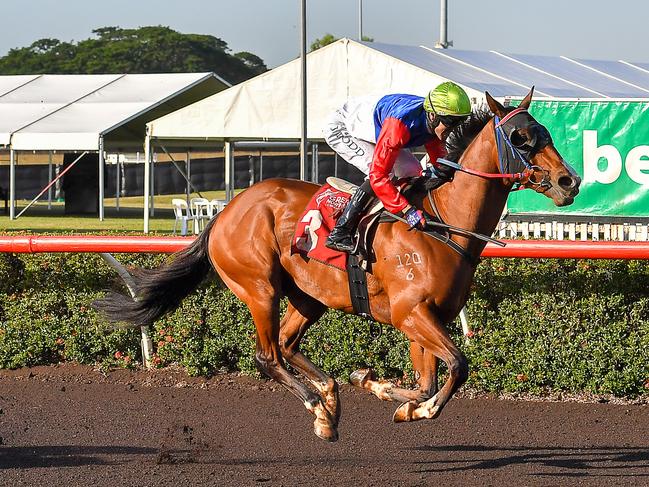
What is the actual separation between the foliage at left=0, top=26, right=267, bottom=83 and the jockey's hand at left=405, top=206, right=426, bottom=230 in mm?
60414

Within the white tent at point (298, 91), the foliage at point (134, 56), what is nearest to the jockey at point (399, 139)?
the white tent at point (298, 91)

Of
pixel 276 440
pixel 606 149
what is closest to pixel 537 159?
pixel 276 440

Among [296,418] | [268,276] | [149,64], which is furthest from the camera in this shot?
[149,64]

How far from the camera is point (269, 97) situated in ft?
50.1

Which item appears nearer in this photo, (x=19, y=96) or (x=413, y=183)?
(x=413, y=183)

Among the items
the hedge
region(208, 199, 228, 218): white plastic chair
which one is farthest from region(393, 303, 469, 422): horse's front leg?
region(208, 199, 228, 218): white plastic chair

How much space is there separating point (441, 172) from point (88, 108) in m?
17.6

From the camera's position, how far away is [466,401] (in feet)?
20.5

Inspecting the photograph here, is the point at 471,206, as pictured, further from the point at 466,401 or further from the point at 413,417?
the point at 466,401

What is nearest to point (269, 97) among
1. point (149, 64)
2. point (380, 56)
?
point (380, 56)

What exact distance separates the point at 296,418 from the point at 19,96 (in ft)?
63.4

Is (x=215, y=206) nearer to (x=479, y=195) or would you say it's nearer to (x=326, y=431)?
(x=326, y=431)

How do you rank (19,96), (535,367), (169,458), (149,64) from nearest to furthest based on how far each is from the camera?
(169,458) → (535,367) → (19,96) → (149,64)

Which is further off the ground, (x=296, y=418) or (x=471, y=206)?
(x=471, y=206)
